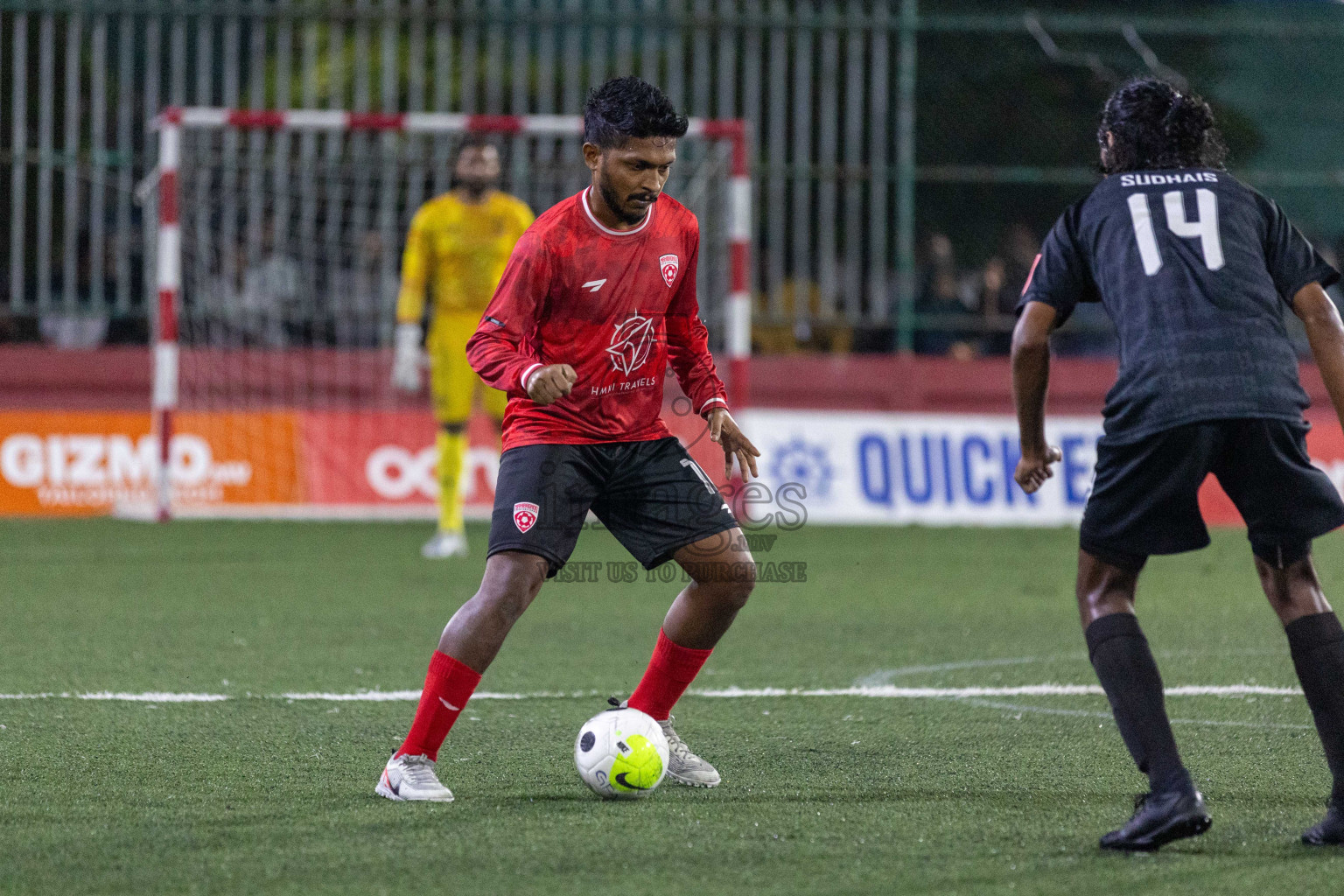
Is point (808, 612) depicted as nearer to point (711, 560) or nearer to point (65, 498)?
point (711, 560)

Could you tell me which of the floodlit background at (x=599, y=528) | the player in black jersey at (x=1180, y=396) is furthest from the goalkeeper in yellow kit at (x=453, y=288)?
the player in black jersey at (x=1180, y=396)

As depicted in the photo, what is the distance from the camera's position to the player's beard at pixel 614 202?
179 inches

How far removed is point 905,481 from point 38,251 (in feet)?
23.1

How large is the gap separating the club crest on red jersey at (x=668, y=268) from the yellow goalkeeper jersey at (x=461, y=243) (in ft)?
19.3

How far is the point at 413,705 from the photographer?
5.77m

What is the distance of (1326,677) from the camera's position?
153 inches

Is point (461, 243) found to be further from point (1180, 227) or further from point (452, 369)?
point (1180, 227)

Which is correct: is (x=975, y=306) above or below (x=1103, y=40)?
below

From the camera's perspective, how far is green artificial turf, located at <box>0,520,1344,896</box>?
3.69 metres

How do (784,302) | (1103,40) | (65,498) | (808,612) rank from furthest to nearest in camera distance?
(1103,40), (784,302), (65,498), (808,612)

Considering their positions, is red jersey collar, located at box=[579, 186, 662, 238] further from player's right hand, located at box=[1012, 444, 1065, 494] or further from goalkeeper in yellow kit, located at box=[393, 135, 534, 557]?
goalkeeper in yellow kit, located at box=[393, 135, 534, 557]

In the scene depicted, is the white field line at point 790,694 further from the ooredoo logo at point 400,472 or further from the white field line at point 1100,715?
the ooredoo logo at point 400,472

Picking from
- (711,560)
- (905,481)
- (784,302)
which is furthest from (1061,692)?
(784,302)

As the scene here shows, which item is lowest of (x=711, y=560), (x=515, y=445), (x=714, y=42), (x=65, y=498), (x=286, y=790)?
(x=65, y=498)
